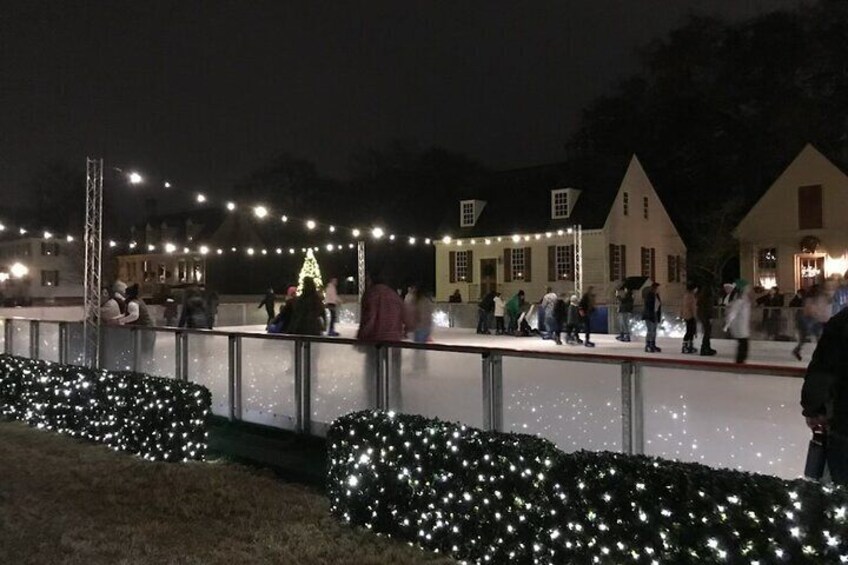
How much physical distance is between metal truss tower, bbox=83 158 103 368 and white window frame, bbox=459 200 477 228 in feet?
85.1

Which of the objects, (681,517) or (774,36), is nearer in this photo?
(681,517)

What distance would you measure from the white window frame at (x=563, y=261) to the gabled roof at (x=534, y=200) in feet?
3.73

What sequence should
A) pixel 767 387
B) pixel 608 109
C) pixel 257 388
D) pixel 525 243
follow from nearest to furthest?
pixel 767 387 → pixel 257 388 → pixel 525 243 → pixel 608 109

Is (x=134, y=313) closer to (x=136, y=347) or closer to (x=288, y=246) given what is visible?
(x=136, y=347)

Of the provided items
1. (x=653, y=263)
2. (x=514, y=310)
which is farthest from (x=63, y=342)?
(x=653, y=263)

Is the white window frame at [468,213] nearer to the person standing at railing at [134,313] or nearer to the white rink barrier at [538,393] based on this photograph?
the person standing at railing at [134,313]

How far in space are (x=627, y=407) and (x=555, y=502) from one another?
37.1 inches

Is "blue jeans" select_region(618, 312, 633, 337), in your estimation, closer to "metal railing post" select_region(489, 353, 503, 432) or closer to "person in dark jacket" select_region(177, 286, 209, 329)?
"person in dark jacket" select_region(177, 286, 209, 329)

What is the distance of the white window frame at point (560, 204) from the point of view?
Answer: 3400 centimetres

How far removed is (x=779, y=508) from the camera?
3904mm

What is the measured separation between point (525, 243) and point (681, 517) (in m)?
30.1

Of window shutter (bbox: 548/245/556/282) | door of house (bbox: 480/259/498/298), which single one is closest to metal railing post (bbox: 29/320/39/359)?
window shutter (bbox: 548/245/556/282)

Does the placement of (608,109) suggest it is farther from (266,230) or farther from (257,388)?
(257,388)

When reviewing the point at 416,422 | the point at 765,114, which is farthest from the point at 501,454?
the point at 765,114
